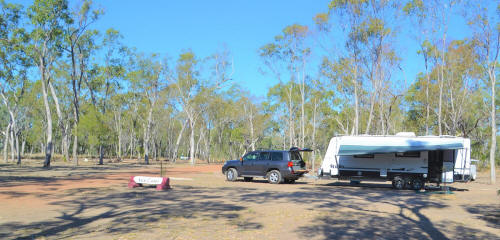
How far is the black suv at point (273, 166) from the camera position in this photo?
18078mm

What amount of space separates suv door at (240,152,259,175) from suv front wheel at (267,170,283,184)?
0.86m

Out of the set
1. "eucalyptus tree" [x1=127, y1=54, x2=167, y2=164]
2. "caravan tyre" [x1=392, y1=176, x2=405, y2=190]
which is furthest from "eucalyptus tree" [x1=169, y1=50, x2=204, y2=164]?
"caravan tyre" [x1=392, y1=176, x2=405, y2=190]

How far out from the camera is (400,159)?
17.1 meters

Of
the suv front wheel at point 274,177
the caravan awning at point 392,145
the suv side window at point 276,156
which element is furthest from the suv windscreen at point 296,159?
the caravan awning at point 392,145

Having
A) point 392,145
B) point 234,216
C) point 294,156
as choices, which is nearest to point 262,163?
point 294,156

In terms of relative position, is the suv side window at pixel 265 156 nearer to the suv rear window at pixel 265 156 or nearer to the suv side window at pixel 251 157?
the suv rear window at pixel 265 156

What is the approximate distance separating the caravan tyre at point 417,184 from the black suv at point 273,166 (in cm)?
465

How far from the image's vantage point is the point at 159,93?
45531 mm

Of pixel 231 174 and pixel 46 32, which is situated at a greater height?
pixel 46 32

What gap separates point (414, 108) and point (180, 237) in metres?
40.8

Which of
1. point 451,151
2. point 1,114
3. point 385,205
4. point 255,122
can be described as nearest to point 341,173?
point 451,151

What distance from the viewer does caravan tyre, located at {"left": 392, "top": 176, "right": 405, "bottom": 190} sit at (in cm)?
1709

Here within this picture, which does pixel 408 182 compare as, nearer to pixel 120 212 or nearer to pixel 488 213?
pixel 488 213

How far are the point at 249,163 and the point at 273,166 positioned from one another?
1.30m
